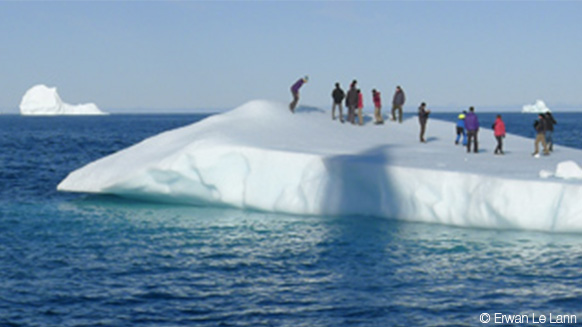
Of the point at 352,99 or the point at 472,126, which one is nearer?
the point at 472,126

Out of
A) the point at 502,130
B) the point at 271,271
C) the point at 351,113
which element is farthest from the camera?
the point at 351,113

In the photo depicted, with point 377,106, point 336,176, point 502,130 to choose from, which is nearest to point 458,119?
point 377,106

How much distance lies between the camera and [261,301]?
13.0 meters

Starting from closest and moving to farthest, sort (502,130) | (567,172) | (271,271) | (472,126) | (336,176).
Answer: (271,271), (567,172), (336,176), (502,130), (472,126)

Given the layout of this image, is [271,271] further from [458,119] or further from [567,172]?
[458,119]

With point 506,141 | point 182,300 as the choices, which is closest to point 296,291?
point 182,300

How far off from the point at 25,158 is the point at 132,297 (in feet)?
119

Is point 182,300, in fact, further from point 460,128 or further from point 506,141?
point 506,141

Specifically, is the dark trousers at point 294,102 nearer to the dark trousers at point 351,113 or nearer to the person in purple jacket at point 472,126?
the dark trousers at point 351,113

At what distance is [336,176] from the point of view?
832 inches

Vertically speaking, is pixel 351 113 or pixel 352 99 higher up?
pixel 352 99

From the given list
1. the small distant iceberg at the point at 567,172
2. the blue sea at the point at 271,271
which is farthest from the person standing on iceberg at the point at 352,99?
the small distant iceberg at the point at 567,172

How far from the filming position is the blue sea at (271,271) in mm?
12305

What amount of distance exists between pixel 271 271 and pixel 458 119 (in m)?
16.6
